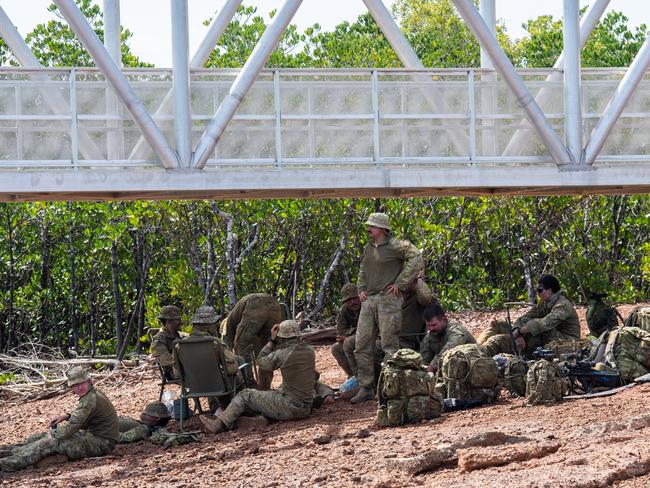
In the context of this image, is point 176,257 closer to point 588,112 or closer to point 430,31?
point 588,112

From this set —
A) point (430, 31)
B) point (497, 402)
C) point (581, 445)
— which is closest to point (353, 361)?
point (497, 402)

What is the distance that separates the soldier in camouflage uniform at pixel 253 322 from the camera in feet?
47.2

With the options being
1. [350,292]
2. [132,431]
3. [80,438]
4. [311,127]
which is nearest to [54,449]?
[80,438]

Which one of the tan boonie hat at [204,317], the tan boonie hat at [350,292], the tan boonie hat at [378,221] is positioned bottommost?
the tan boonie hat at [204,317]

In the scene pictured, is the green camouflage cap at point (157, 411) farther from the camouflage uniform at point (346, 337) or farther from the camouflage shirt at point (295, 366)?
the camouflage uniform at point (346, 337)

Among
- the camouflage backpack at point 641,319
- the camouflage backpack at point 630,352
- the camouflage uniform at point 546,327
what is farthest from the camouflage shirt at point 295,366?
the camouflage backpack at point 641,319

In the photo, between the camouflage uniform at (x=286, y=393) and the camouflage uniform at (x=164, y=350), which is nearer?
the camouflage uniform at (x=286, y=393)

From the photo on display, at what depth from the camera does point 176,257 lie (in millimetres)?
27594

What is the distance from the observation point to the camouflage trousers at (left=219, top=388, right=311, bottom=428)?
511 inches

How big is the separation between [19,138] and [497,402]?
546 cm

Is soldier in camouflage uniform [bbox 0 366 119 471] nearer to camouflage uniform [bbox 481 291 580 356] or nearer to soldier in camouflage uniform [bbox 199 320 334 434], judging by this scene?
soldier in camouflage uniform [bbox 199 320 334 434]

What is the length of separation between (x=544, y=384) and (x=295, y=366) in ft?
8.29

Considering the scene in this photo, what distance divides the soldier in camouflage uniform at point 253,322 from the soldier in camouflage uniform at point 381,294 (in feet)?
3.98

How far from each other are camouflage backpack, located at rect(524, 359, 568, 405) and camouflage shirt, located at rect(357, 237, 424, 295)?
1.91 meters
